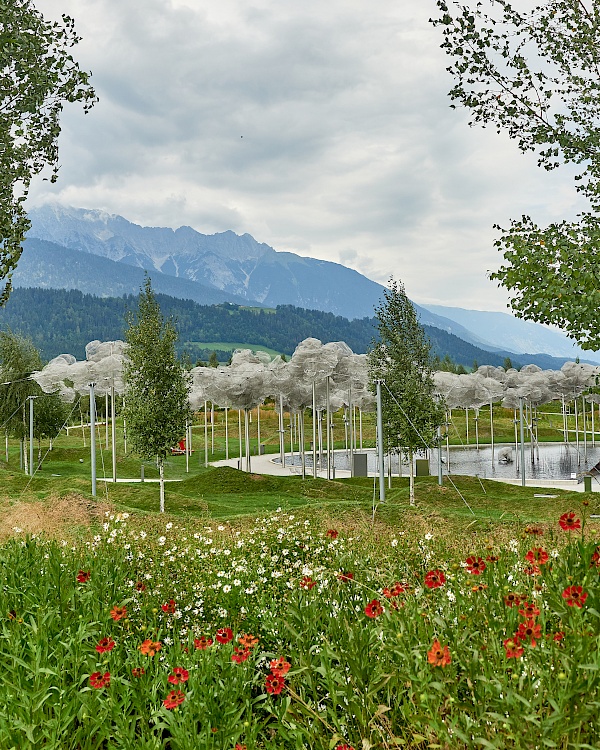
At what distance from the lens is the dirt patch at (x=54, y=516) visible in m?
11.3

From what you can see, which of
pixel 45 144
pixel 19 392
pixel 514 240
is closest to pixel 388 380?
pixel 514 240

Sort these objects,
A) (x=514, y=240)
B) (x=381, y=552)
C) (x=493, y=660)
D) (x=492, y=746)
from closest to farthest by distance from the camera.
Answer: (x=492, y=746) < (x=493, y=660) < (x=381, y=552) < (x=514, y=240)

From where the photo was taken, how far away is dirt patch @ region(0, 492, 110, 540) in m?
11.3

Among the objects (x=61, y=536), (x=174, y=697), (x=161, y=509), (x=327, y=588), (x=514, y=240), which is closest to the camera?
(x=174, y=697)

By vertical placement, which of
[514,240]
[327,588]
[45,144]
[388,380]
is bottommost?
[327,588]

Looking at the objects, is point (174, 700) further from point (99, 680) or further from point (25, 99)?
point (25, 99)

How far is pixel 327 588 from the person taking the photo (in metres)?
6.02

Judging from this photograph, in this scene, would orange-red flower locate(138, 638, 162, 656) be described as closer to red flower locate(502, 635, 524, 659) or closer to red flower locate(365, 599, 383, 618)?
red flower locate(365, 599, 383, 618)

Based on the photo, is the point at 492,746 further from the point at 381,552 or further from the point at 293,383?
the point at 293,383

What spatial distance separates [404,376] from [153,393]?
359 inches

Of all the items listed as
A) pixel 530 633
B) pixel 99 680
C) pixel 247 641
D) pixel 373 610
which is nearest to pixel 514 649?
pixel 530 633

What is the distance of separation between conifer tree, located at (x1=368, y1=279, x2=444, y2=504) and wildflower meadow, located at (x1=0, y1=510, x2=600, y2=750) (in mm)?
16038

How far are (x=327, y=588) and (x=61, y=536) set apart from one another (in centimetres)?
594

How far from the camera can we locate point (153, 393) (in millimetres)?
23125
